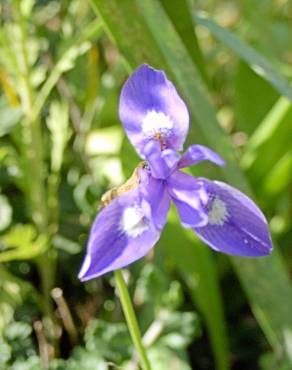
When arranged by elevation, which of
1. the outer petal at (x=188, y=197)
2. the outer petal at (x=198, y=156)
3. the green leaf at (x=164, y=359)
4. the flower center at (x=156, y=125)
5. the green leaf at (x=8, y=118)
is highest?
the green leaf at (x=8, y=118)

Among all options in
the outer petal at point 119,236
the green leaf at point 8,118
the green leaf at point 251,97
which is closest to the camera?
the outer petal at point 119,236

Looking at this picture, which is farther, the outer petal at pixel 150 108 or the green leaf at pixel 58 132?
the green leaf at pixel 58 132

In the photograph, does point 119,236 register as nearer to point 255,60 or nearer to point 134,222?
point 134,222

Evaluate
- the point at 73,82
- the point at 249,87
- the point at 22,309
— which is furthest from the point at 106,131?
the point at 22,309

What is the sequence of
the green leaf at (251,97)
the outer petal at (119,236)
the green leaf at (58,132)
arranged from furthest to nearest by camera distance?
the green leaf at (251,97), the green leaf at (58,132), the outer petal at (119,236)

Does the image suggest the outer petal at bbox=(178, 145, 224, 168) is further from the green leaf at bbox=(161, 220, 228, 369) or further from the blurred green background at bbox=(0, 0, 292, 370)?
the green leaf at bbox=(161, 220, 228, 369)

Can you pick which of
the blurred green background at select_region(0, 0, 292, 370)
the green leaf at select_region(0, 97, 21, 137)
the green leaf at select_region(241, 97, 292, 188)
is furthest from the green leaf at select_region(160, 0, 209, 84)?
the green leaf at select_region(0, 97, 21, 137)

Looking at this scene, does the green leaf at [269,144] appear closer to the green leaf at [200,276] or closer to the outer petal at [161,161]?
the green leaf at [200,276]

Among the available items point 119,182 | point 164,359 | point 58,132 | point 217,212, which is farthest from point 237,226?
point 119,182

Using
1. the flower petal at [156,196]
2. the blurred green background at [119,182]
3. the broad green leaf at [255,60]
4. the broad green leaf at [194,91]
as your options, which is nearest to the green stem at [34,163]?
the blurred green background at [119,182]
